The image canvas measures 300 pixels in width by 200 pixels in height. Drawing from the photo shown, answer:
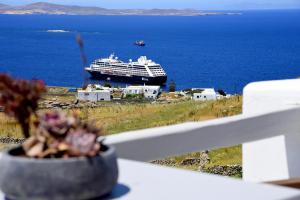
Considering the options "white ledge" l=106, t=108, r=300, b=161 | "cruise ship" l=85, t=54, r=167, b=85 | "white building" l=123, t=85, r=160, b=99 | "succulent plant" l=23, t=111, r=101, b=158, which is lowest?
"white building" l=123, t=85, r=160, b=99

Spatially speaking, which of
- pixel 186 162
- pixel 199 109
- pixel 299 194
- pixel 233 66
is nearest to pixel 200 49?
pixel 233 66

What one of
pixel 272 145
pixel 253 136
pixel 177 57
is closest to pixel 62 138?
pixel 253 136

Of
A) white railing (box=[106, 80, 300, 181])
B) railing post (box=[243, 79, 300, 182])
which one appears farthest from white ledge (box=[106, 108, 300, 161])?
railing post (box=[243, 79, 300, 182])

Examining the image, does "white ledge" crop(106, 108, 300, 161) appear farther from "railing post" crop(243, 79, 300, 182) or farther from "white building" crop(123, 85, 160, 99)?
"white building" crop(123, 85, 160, 99)

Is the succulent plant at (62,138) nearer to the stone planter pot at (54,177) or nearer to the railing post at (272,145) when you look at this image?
the stone planter pot at (54,177)

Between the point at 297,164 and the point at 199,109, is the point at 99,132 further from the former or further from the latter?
the point at 199,109

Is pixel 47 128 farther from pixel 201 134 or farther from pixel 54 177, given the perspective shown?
pixel 201 134
